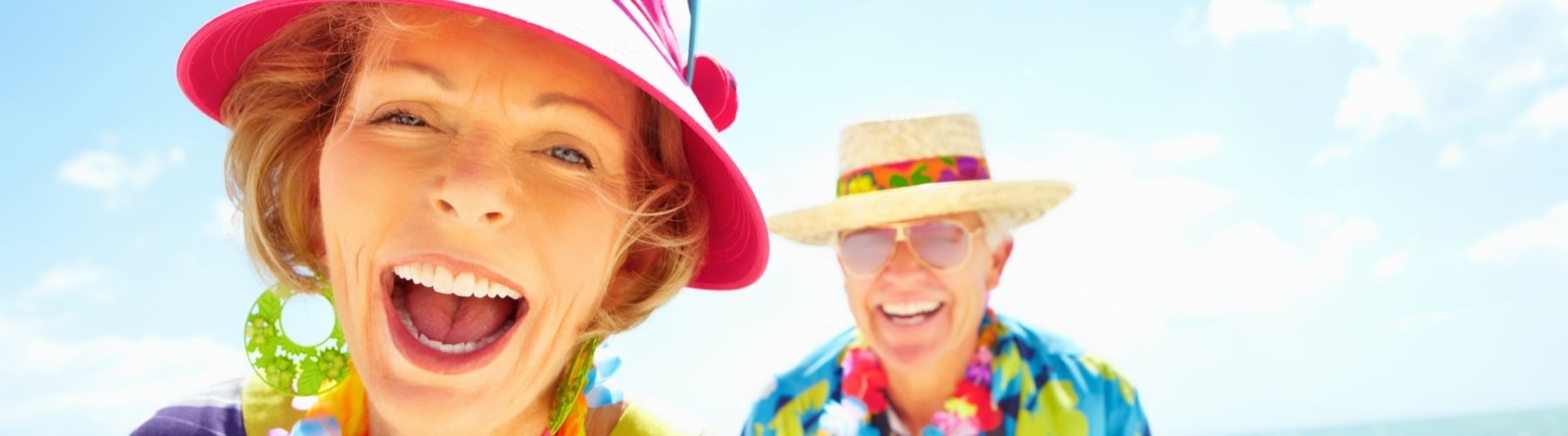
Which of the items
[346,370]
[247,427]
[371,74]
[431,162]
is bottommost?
[247,427]

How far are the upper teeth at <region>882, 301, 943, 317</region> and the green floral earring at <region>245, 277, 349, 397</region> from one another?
2.69m

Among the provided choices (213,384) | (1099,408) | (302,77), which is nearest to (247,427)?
(213,384)

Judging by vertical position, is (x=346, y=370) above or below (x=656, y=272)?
below

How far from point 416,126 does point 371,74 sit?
0.43 feet

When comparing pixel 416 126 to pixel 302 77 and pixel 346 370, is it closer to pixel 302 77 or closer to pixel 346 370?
pixel 302 77

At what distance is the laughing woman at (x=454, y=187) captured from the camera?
57.9 inches

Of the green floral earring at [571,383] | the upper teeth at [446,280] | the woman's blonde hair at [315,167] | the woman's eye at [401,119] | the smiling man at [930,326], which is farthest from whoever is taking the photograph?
the smiling man at [930,326]

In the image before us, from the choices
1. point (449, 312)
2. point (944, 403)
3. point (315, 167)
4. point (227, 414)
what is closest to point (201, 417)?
point (227, 414)

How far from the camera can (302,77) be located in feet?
5.72

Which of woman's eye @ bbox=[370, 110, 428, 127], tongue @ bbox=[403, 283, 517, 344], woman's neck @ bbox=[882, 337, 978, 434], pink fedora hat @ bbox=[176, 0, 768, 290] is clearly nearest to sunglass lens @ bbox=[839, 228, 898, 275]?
woman's neck @ bbox=[882, 337, 978, 434]

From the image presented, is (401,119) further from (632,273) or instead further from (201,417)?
(201,417)

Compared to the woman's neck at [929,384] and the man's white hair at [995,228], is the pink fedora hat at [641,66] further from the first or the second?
the man's white hair at [995,228]

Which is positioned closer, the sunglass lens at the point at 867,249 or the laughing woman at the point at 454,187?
the laughing woman at the point at 454,187

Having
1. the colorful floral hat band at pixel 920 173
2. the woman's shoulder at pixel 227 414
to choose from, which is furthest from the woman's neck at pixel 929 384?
the woman's shoulder at pixel 227 414
